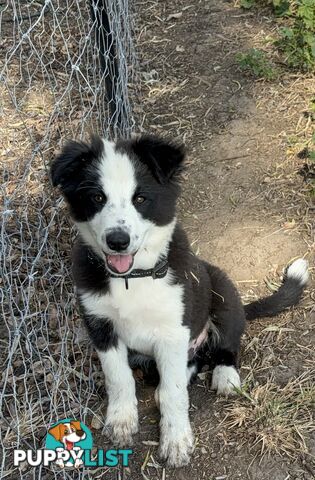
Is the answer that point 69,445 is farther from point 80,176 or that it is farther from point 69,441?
point 80,176

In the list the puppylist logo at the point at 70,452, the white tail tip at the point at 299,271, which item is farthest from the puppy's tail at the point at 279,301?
the puppylist logo at the point at 70,452

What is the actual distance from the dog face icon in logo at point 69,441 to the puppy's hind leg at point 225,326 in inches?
26.3

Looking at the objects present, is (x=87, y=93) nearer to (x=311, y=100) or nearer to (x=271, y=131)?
(x=271, y=131)

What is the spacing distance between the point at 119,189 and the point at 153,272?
0.42 meters

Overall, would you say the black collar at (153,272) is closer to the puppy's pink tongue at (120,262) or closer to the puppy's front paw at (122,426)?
the puppy's pink tongue at (120,262)

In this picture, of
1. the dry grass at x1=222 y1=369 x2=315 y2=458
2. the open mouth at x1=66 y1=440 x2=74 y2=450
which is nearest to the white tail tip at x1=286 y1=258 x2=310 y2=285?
the dry grass at x1=222 y1=369 x2=315 y2=458

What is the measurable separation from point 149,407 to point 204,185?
1.71 meters

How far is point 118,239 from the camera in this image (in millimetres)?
2295

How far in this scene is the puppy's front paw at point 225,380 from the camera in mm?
2908

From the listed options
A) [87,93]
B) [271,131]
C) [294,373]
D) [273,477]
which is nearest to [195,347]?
[294,373]

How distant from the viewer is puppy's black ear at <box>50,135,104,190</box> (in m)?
2.47

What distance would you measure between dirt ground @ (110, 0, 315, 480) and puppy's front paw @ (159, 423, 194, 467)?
1.8 inches

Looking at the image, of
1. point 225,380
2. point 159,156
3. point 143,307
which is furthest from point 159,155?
point 225,380

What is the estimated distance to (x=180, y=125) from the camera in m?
4.62
